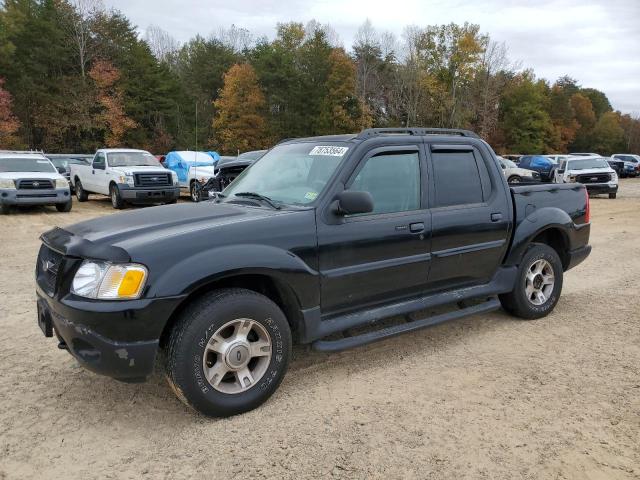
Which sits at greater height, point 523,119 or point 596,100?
point 596,100

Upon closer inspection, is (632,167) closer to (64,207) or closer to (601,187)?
(601,187)

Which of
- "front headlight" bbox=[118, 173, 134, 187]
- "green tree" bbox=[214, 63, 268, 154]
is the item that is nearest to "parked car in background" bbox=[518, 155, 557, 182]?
"front headlight" bbox=[118, 173, 134, 187]

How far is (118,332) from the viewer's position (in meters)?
2.86

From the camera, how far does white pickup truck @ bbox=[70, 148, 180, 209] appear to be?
48.9 feet

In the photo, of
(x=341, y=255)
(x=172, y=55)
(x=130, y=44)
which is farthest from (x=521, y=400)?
(x=172, y=55)

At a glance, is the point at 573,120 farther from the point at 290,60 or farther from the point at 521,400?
the point at 521,400

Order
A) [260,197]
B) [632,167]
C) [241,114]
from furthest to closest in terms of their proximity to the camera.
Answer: [241,114] < [632,167] < [260,197]

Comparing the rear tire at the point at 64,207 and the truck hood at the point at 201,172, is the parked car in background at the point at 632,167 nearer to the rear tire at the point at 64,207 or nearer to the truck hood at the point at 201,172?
the truck hood at the point at 201,172

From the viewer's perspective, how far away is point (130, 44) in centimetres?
4697

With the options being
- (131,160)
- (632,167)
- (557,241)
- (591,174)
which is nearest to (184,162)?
(131,160)

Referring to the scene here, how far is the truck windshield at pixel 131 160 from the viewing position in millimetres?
15781

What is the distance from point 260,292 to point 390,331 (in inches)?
41.8

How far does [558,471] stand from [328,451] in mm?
1229

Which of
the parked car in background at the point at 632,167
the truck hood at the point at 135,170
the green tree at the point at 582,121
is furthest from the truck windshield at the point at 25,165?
the green tree at the point at 582,121
